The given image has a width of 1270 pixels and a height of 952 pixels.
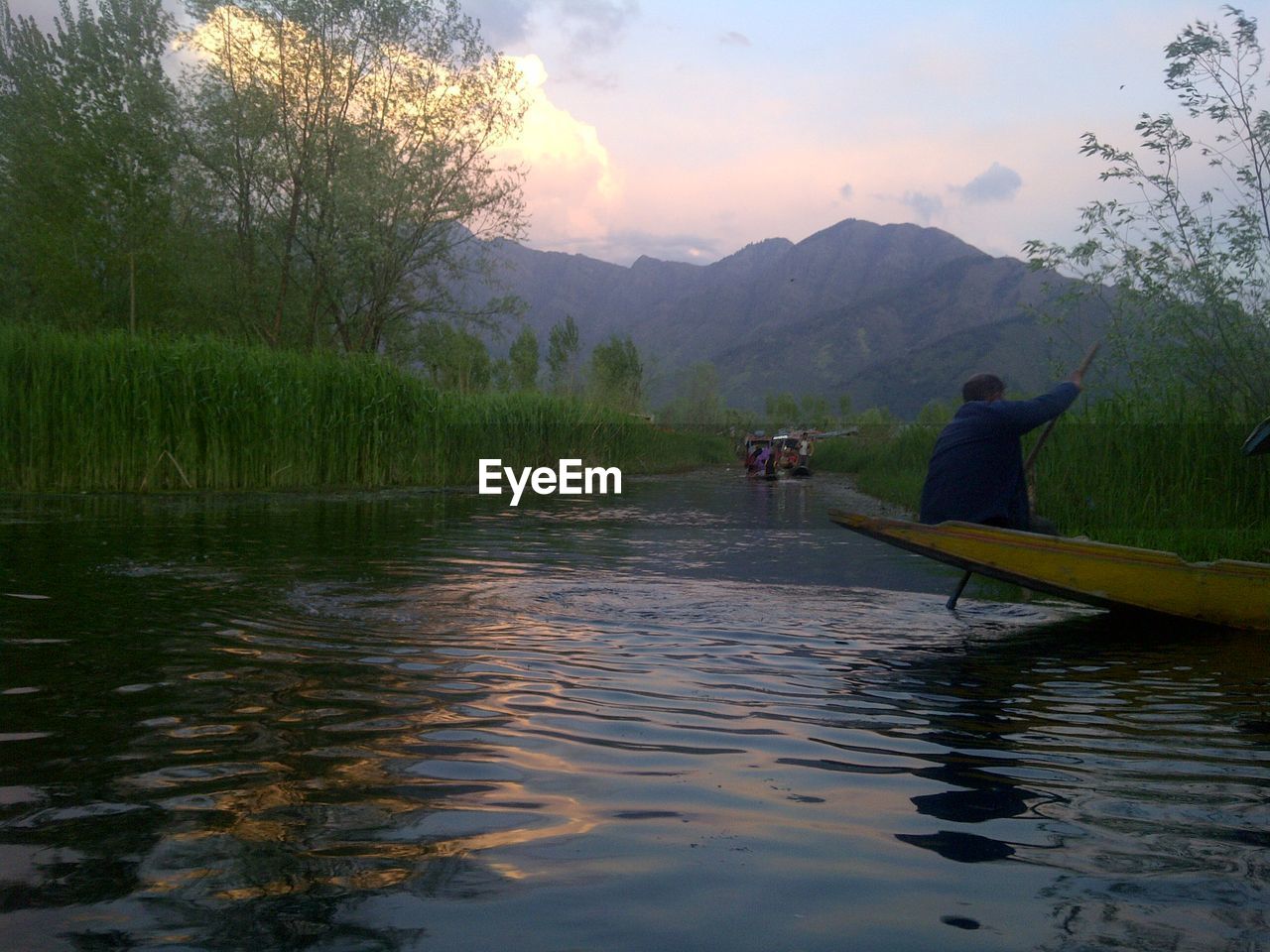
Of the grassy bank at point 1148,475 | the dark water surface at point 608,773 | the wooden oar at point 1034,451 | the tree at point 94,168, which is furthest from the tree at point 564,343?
the dark water surface at point 608,773

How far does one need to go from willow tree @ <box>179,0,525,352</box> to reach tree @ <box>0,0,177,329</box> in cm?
140

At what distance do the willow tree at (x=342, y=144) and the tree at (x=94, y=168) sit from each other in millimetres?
1404

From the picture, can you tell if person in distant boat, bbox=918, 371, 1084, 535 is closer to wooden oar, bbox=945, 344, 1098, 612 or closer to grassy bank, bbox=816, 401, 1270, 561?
wooden oar, bbox=945, 344, 1098, 612

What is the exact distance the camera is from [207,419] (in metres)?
17.6

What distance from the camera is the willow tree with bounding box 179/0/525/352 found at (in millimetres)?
29484

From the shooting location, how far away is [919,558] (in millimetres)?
12195

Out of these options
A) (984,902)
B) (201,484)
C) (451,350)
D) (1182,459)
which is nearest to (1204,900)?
(984,902)

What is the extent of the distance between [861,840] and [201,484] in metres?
16.1

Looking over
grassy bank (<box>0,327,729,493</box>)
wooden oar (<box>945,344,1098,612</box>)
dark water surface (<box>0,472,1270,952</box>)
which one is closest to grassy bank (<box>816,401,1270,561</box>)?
wooden oar (<box>945,344,1098,612</box>)

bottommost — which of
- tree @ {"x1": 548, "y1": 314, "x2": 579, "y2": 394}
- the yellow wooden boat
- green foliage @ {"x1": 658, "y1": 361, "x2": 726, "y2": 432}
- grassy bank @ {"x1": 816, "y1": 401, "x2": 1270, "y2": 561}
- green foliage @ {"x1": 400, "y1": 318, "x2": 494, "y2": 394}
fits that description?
the yellow wooden boat

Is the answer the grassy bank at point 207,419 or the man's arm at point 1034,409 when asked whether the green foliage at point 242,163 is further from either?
the man's arm at point 1034,409

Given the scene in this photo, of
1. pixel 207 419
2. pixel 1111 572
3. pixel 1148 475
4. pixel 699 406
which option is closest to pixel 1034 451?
pixel 1111 572

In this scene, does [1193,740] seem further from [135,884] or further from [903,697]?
[135,884]

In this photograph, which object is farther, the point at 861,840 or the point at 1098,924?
the point at 861,840
